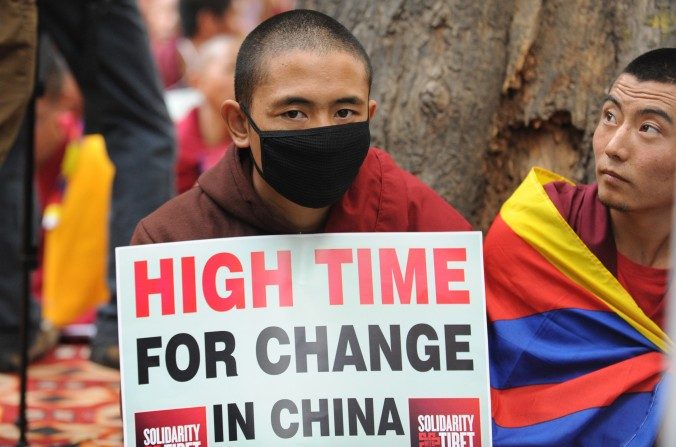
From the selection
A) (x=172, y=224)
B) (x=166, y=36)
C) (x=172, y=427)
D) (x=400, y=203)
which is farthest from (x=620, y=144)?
(x=166, y=36)

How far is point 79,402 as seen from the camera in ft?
12.9

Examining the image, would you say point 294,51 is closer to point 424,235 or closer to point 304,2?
point 424,235

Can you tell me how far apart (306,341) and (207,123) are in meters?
3.18

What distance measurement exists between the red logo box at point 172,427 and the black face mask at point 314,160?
0.55m

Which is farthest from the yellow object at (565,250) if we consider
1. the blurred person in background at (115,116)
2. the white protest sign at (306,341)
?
the blurred person in background at (115,116)

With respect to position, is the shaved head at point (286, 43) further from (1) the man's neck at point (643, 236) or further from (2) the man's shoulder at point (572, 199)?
(1) the man's neck at point (643, 236)

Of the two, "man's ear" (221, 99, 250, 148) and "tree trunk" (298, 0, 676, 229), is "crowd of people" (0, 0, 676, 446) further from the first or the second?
"tree trunk" (298, 0, 676, 229)

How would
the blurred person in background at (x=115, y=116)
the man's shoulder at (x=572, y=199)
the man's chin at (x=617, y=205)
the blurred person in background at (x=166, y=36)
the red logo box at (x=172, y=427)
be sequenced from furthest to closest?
1. the blurred person in background at (x=166, y=36)
2. the blurred person in background at (x=115, y=116)
3. the man's shoulder at (x=572, y=199)
4. the man's chin at (x=617, y=205)
5. the red logo box at (x=172, y=427)

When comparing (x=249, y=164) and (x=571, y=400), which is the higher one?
(x=249, y=164)

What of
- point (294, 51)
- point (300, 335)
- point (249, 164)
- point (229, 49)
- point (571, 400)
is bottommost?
point (571, 400)

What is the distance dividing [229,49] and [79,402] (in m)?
2.55

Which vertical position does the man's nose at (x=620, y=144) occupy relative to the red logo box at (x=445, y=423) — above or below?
above

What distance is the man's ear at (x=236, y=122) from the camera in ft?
9.61

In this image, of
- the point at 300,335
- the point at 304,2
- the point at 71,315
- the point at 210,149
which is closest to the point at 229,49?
the point at 210,149
